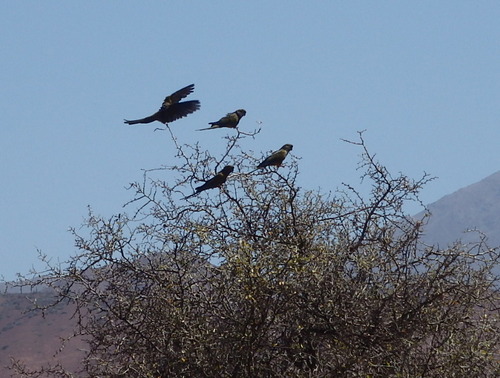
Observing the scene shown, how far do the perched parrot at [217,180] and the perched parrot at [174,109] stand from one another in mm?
1023

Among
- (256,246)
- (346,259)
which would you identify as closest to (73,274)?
(256,246)

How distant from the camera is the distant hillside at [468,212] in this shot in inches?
6973

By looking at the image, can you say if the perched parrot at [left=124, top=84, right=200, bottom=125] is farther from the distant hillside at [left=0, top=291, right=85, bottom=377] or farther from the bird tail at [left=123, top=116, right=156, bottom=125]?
the distant hillside at [left=0, top=291, right=85, bottom=377]

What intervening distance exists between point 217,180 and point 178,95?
1.34 meters

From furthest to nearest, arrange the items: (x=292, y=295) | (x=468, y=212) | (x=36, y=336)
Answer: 1. (x=468, y=212)
2. (x=36, y=336)
3. (x=292, y=295)

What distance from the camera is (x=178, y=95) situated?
Answer: 9.42m

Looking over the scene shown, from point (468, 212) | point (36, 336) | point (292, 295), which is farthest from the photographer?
point (468, 212)

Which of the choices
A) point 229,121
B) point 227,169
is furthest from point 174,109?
point 227,169

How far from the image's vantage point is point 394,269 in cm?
850

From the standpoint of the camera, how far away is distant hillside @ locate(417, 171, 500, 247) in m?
177

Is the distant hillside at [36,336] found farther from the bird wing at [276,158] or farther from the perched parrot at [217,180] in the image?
the bird wing at [276,158]

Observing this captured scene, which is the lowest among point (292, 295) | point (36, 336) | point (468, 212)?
point (292, 295)

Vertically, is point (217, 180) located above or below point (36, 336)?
below

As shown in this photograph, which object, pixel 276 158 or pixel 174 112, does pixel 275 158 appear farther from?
pixel 174 112
